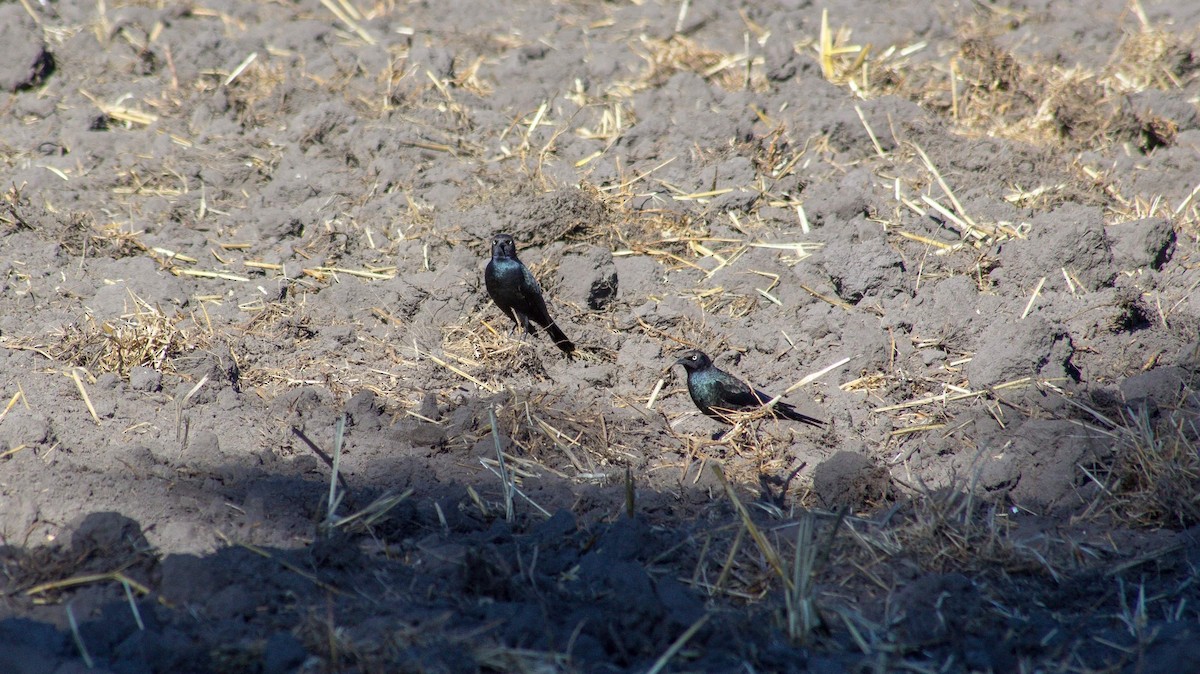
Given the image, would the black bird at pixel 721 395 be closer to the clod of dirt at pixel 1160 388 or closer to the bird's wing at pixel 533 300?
the bird's wing at pixel 533 300

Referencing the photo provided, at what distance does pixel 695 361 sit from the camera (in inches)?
203

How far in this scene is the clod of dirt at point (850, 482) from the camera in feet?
14.3

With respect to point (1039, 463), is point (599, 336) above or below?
below

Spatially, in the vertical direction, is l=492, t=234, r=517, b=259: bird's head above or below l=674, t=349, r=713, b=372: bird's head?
above

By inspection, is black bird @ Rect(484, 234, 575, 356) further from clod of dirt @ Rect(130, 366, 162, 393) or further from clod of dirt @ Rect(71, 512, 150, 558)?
clod of dirt @ Rect(71, 512, 150, 558)

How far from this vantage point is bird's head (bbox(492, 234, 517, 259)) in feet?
18.1

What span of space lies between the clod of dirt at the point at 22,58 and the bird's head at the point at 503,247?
399 cm

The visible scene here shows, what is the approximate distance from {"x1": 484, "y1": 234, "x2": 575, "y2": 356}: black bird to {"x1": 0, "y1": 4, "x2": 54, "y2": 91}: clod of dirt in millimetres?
4018

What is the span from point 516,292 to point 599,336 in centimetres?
54

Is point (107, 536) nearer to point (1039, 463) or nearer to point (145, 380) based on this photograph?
point (145, 380)

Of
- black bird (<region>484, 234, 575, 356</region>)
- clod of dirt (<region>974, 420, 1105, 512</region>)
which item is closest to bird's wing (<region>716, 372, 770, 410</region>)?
black bird (<region>484, 234, 575, 356</region>)

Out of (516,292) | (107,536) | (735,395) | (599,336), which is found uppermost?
(107,536)

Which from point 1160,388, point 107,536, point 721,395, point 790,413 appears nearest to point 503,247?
point 721,395

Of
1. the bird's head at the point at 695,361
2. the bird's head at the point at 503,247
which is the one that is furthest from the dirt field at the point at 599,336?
the bird's head at the point at 503,247
